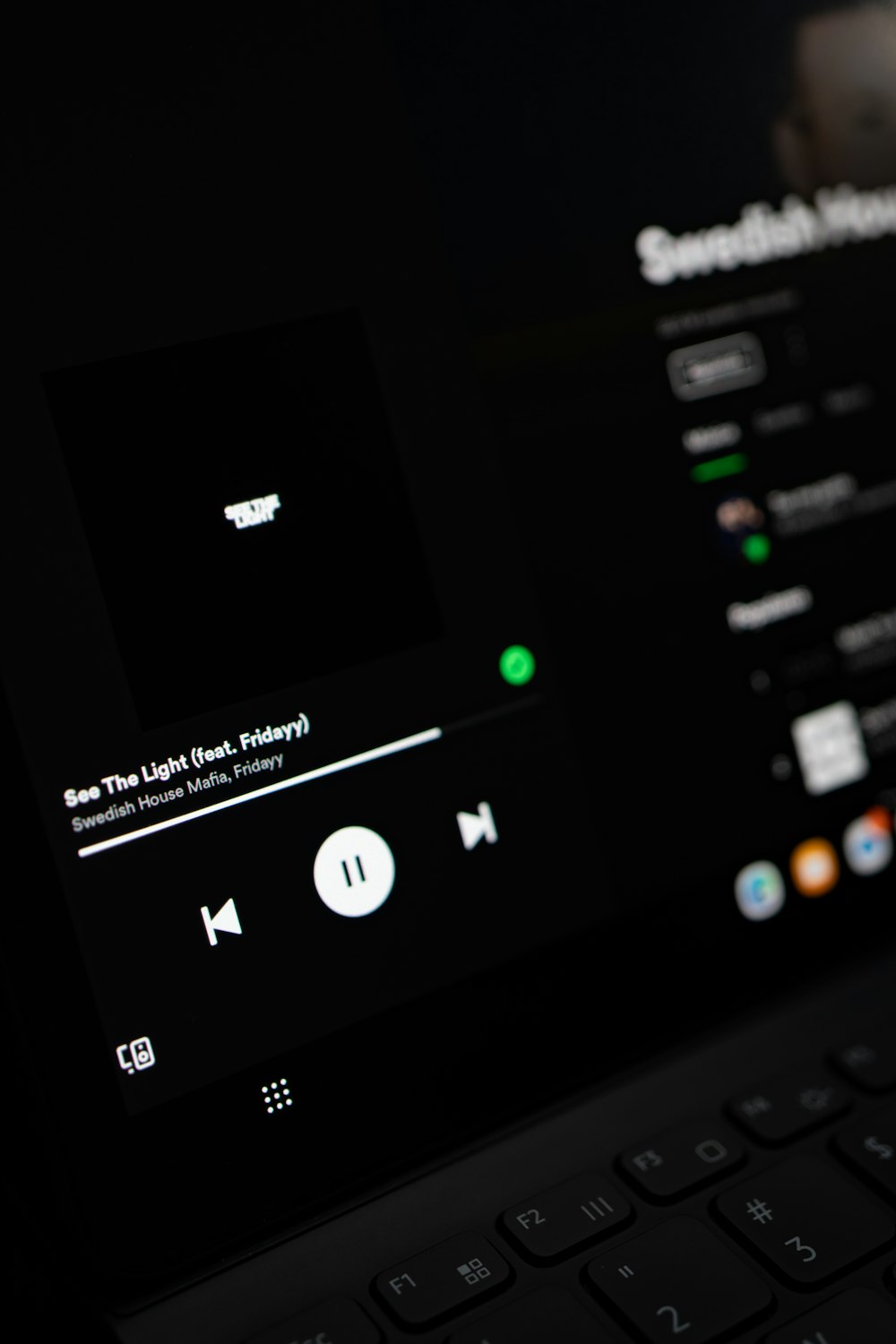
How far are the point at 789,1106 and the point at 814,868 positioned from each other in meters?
0.12

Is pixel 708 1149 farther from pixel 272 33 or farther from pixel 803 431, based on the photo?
pixel 272 33

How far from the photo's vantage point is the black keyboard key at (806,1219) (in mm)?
415

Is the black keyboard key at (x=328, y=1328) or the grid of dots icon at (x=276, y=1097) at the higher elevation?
the grid of dots icon at (x=276, y=1097)

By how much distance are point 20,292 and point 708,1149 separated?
0.40 metres

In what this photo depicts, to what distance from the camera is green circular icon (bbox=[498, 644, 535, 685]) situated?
500mm

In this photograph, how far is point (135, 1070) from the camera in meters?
0.43

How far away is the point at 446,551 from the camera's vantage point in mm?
494

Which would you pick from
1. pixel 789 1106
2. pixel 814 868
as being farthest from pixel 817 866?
pixel 789 1106

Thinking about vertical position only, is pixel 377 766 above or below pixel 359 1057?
above

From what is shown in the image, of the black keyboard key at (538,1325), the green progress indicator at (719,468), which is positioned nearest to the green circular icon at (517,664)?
the green progress indicator at (719,468)

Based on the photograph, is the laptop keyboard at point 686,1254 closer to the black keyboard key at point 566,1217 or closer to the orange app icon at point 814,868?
the black keyboard key at point 566,1217

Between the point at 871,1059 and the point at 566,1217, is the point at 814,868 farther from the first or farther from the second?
the point at 566,1217

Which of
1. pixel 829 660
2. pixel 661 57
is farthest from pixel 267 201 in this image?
pixel 829 660

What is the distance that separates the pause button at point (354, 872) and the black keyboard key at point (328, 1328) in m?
0.13
